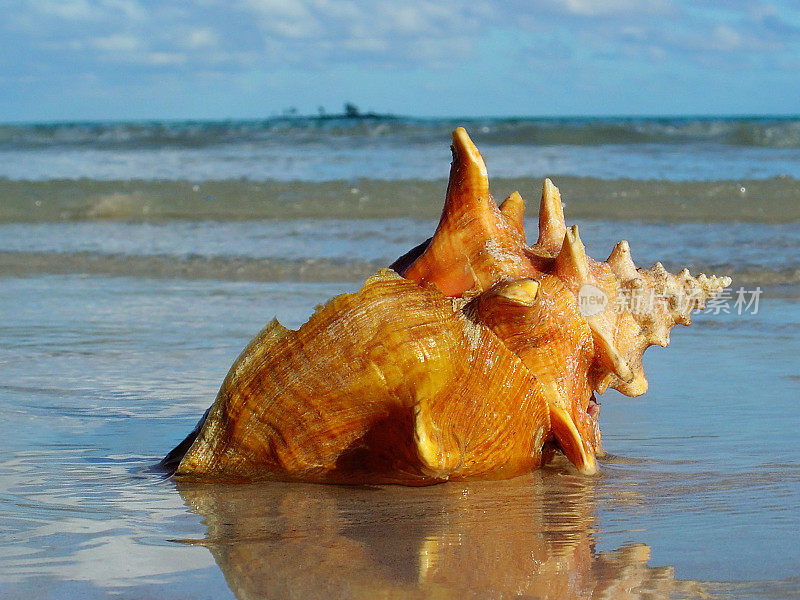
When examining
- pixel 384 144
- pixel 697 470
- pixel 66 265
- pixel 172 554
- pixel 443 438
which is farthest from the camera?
pixel 384 144

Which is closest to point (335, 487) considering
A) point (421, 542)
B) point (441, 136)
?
point (421, 542)

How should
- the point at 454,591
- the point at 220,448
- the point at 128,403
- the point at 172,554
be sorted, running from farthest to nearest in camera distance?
the point at 128,403, the point at 220,448, the point at 172,554, the point at 454,591

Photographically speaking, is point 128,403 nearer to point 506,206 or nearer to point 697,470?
point 506,206

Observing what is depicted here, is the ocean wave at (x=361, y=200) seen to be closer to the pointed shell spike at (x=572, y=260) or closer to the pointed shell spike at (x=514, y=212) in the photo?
the pointed shell spike at (x=514, y=212)

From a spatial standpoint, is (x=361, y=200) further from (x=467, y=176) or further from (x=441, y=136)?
(x=441, y=136)

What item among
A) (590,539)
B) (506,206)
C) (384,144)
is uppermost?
(384,144)

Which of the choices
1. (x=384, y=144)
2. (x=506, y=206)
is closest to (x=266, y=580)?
(x=506, y=206)
